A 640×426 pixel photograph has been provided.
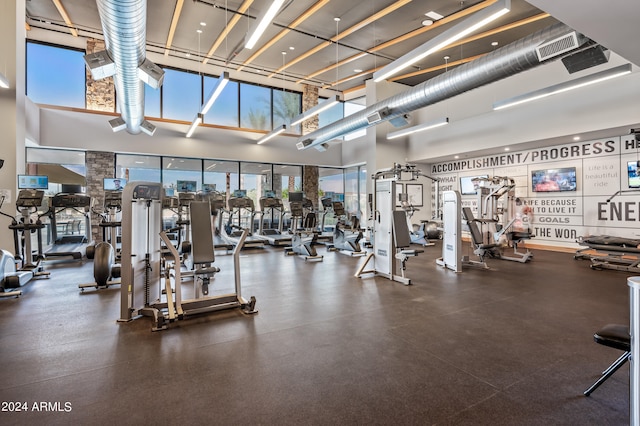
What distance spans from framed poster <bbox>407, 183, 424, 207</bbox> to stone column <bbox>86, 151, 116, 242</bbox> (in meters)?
10.3

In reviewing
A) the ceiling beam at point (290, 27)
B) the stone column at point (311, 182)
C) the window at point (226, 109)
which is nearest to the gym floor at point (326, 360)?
the ceiling beam at point (290, 27)

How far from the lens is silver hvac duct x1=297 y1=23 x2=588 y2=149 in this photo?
15.0 feet

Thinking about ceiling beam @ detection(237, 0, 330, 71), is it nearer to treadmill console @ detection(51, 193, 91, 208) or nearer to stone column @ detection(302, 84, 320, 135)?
stone column @ detection(302, 84, 320, 135)

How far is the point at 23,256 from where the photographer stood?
608cm

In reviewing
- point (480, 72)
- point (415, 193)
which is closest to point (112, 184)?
point (480, 72)

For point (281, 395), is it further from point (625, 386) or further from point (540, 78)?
point (540, 78)

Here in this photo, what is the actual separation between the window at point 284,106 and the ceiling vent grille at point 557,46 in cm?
927

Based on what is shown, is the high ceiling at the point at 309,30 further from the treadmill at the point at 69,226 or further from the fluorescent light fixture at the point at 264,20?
the treadmill at the point at 69,226

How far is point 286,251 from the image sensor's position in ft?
28.8

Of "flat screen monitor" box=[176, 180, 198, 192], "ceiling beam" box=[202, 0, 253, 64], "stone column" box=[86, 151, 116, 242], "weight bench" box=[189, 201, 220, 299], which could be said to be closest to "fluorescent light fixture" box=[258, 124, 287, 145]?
"ceiling beam" box=[202, 0, 253, 64]

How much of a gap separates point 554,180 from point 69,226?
46.3 feet

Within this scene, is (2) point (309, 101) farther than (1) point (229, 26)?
Yes

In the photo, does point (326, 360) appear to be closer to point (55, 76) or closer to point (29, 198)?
point (29, 198)

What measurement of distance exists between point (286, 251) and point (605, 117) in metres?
8.09
